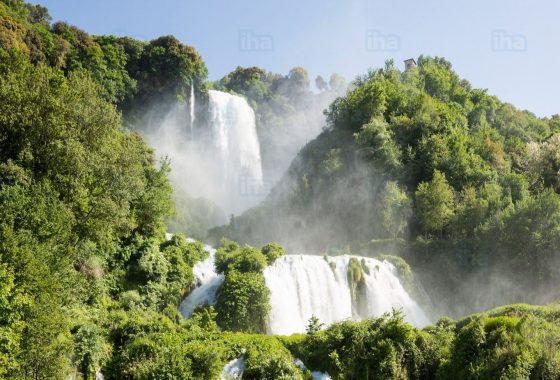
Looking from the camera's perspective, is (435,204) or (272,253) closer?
(272,253)

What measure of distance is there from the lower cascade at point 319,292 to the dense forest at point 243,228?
1125mm

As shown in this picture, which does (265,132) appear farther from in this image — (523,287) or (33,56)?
(523,287)

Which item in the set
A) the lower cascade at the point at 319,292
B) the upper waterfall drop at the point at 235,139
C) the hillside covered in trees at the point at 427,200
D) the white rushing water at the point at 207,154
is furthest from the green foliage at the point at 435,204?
the upper waterfall drop at the point at 235,139

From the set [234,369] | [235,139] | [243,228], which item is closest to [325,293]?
[234,369]

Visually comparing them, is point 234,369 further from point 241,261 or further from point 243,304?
point 241,261

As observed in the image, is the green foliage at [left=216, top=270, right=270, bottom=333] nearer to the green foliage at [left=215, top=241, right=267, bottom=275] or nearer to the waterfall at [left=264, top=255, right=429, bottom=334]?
the green foliage at [left=215, top=241, right=267, bottom=275]

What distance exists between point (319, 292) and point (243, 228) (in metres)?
18.0

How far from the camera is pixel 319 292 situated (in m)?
29.3

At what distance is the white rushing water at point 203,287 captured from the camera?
2646 cm

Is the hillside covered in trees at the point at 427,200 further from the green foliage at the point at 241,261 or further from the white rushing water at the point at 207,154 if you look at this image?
the green foliage at the point at 241,261

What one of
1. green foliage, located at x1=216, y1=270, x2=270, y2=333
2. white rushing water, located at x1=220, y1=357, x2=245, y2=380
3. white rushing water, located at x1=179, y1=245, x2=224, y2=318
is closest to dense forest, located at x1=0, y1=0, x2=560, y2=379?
green foliage, located at x1=216, y1=270, x2=270, y2=333

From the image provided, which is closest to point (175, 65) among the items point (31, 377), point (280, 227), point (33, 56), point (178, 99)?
point (178, 99)

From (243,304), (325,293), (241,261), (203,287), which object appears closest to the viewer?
(243,304)

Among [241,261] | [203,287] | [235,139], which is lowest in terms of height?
[203,287]
